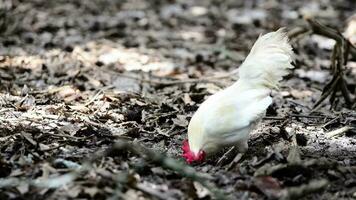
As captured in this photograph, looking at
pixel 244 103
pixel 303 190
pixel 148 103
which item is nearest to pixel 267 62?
pixel 244 103

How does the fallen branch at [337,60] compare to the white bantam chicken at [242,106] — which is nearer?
the white bantam chicken at [242,106]

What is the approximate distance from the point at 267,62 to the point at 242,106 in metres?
0.23

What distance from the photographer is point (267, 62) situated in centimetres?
239

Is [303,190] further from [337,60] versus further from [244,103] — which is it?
[337,60]

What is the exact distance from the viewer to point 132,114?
2877 mm

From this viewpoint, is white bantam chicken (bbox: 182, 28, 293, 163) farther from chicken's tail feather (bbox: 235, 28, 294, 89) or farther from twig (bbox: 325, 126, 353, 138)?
twig (bbox: 325, 126, 353, 138)

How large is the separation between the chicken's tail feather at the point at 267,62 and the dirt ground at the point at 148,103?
29 centimetres

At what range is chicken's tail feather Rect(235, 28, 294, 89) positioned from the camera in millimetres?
2375

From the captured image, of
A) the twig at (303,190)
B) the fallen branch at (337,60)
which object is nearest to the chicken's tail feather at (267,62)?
the twig at (303,190)

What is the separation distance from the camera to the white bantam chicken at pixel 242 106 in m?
2.25

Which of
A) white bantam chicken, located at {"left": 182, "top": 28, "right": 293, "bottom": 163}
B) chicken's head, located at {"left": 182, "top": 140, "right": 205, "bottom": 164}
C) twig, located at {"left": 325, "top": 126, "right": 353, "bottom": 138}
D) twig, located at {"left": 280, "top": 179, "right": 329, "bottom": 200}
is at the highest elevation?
white bantam chicken, located at {"left": 182, "top": 28, "right": 293, "bottom": 163}

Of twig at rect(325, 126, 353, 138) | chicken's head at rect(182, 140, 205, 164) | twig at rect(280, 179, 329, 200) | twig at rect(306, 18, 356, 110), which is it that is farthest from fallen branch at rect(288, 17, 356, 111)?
twig at rect(280, 179, 329, 200)

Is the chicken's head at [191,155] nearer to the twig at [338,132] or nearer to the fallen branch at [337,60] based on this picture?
the twig at [338,132]

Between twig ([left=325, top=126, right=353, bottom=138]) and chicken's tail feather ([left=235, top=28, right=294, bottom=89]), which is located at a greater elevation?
chicken's tail feather ([left=235, top=28, right=294, bottom=89])
